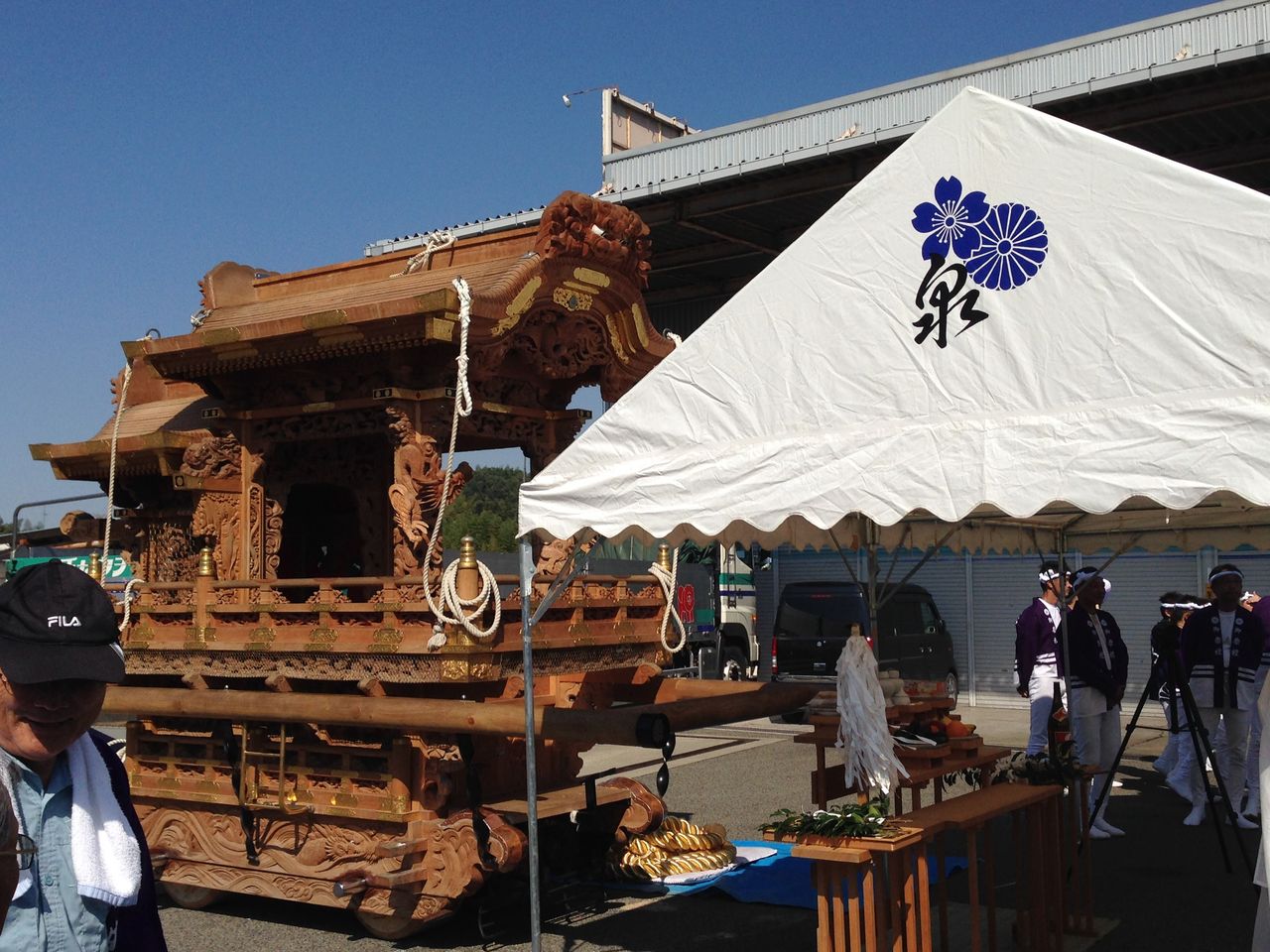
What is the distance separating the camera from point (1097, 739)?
9.62m

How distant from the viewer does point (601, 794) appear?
843 cm

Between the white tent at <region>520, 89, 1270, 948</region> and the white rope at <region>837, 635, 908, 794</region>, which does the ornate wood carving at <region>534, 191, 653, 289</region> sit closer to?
the white tent at <region>520, 89, 1270, 948</region>

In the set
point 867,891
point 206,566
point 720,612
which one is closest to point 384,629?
point 206,566

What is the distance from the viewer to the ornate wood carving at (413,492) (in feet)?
25.7

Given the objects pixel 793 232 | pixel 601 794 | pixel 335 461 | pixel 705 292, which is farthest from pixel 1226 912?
pixel 705 292

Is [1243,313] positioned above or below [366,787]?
above

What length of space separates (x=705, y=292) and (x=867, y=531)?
1528 cm

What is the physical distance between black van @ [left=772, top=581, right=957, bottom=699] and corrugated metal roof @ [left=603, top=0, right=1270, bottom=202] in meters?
6.33

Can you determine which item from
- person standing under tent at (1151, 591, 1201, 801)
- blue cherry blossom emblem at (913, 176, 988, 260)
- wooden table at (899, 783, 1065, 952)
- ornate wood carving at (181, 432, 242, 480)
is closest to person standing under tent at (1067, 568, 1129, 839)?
person standing under tent at (1151, 591, 1201, 801)

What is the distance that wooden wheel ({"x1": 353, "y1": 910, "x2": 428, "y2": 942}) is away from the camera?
720cm

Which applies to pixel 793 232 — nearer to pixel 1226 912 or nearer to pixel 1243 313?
pixel 1226 912

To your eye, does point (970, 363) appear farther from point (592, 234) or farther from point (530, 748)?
point (592, 234)

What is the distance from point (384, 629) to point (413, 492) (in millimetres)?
926

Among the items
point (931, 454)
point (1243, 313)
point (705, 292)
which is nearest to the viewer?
point (1243, 313)
